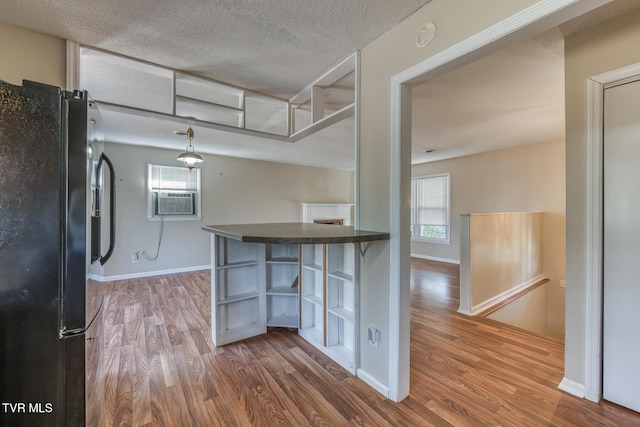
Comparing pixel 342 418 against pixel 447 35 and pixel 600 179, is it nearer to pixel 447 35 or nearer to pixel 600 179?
pixel 600 179

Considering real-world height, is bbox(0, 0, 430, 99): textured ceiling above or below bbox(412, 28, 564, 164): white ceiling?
above

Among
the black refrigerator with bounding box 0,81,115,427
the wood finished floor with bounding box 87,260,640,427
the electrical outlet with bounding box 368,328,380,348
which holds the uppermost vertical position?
the black refrigerator with bounding box 0,81,115,427

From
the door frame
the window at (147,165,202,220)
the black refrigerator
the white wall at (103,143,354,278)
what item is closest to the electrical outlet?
the door frame

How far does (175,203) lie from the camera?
5.18 meters

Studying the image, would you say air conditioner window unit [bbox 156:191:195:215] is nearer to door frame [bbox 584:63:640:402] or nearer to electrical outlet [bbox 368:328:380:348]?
electrical outlet [bbox 368:328:380:348]

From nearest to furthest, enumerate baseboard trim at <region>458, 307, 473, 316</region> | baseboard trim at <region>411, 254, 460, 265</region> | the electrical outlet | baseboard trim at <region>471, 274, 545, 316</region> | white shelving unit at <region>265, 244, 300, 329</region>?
the electrical outlet, white shelving unit at <region>265, 244, 300, 329</region>, baseboard trim at <region>458, 307, 473, 316</region>, baseboard trim at <region>471, 274, 545, 316</region>, baseboard trim at <region>411, 254, 460, 265</region>

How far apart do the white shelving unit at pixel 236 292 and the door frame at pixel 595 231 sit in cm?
250

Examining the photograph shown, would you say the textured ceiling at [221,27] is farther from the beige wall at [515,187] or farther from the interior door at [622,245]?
the beige wall at [515,187]

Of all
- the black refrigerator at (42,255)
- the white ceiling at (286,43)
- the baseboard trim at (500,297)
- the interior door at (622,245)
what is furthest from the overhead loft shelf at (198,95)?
the baseboard trim at (500,297)

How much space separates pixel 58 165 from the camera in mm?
1081

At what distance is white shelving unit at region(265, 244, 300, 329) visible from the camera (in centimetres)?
278

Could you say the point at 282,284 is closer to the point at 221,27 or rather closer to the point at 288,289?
the point at 288,289

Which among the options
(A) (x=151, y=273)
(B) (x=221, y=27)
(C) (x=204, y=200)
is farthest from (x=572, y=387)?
(A) (x=151, y=273)

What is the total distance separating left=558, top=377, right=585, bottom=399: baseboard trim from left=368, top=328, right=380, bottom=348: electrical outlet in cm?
129
